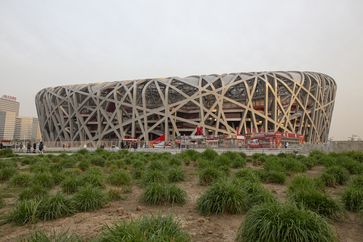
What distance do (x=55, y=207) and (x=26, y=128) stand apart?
201606 mm

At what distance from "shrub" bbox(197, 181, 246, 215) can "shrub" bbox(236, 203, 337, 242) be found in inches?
52.2

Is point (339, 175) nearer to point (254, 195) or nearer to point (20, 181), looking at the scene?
point (254, 195)

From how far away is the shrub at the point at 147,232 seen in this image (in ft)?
10.0

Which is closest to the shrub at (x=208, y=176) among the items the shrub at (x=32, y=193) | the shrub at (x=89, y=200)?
the shrub at (x=89, y=200)

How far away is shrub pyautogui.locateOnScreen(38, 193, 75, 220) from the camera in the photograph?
5.00 m

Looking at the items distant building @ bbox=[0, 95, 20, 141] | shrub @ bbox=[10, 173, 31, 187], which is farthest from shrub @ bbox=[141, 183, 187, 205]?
distant building @ bbox=[0, 95, 20, 141]

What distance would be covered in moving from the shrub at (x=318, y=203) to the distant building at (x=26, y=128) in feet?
623

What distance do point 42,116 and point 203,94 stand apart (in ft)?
131

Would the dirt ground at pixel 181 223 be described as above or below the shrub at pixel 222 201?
below

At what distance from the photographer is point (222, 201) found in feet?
17.3

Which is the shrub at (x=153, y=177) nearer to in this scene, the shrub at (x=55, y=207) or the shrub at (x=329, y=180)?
the shrub at (x=55, y=207)

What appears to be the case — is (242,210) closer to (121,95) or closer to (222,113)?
(222,113)

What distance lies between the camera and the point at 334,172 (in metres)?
8.73

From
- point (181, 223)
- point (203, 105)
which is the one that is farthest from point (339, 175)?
Answer: point (203, 105)
